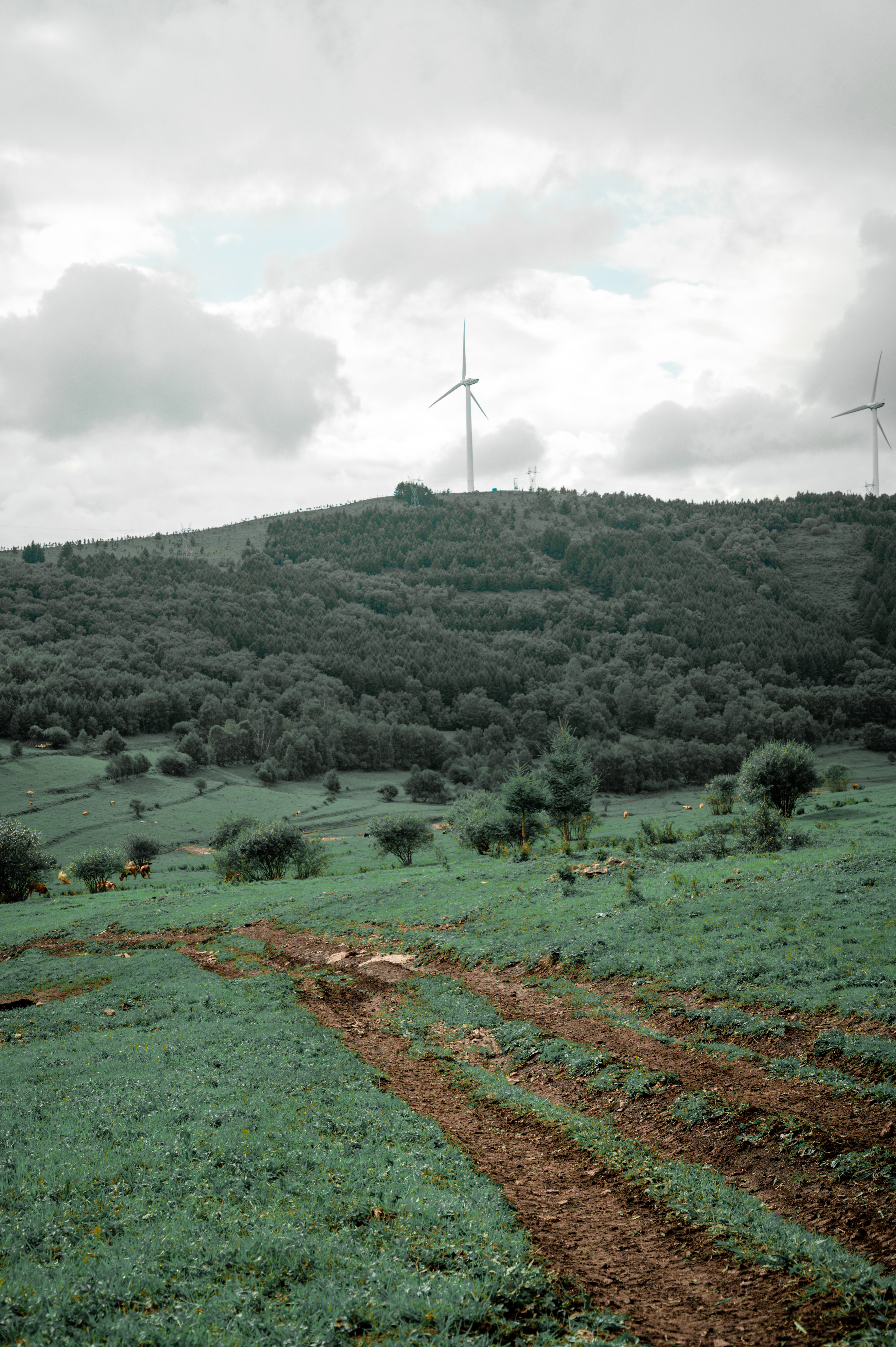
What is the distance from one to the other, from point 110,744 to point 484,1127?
4714 inches

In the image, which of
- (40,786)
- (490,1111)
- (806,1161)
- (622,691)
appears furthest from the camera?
(622,691)

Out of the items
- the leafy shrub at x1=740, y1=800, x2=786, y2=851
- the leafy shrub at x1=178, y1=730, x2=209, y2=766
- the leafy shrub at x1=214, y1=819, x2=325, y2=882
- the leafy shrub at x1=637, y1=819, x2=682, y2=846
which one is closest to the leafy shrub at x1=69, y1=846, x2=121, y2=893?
the leafy shrub at x1=214, y1=819, x2=325, y2=882

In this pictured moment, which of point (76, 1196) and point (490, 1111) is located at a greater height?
point (76, 1196)

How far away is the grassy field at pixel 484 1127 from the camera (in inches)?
283

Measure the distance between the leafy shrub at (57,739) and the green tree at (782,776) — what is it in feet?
356

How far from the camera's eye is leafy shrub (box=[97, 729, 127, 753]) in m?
117

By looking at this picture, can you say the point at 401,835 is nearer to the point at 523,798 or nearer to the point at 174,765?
the point at 523,798

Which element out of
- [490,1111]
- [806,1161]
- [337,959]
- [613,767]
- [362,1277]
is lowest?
[613,767]

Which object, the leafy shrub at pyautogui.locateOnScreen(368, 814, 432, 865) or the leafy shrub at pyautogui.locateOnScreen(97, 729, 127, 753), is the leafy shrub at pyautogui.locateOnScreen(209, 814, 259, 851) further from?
the leafy shrub at pyautogui.locateOnScreen(97, 729, 127, 753)

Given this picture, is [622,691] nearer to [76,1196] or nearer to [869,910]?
[869,910]

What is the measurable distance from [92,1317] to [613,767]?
12130cm

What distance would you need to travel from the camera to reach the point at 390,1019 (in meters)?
18.7

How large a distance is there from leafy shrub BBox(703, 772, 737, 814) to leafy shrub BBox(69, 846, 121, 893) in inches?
2222

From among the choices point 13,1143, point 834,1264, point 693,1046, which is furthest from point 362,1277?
point 693,1046
